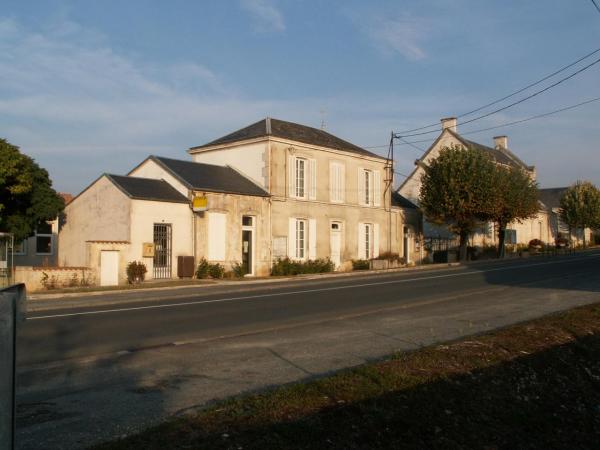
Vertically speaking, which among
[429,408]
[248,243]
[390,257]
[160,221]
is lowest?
[429,408]

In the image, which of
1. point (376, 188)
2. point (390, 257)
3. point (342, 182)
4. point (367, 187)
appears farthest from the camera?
point (376, 188)

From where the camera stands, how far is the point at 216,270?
90.7ft

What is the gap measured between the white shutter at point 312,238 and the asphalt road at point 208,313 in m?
9.80

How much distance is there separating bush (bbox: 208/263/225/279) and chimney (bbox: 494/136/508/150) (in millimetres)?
45099

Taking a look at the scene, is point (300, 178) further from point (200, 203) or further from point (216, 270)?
point (216, 270)

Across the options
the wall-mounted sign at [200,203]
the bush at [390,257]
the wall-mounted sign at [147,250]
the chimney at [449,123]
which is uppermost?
the chimney at [449,123]

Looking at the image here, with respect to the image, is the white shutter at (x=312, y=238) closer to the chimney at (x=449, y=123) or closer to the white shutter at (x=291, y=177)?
the white shutter at (x=291, y=177)

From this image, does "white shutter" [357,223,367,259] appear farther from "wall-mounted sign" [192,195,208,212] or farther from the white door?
the white door

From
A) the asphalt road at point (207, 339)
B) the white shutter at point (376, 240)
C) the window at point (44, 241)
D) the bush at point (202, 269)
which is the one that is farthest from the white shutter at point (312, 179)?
the window at point (44, 241)

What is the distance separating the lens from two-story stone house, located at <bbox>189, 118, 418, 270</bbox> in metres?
31.6

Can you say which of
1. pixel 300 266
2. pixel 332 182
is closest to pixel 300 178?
pixel 332 182

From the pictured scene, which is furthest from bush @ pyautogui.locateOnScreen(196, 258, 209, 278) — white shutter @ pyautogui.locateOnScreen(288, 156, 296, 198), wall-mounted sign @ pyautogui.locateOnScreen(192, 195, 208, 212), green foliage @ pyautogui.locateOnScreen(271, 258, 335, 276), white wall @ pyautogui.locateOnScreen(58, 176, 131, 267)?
white shutter @ pyautogui.locateOnScreen(288, 156, 296, 198)

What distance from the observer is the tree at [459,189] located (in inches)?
1537

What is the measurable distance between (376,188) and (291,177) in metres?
7.47
